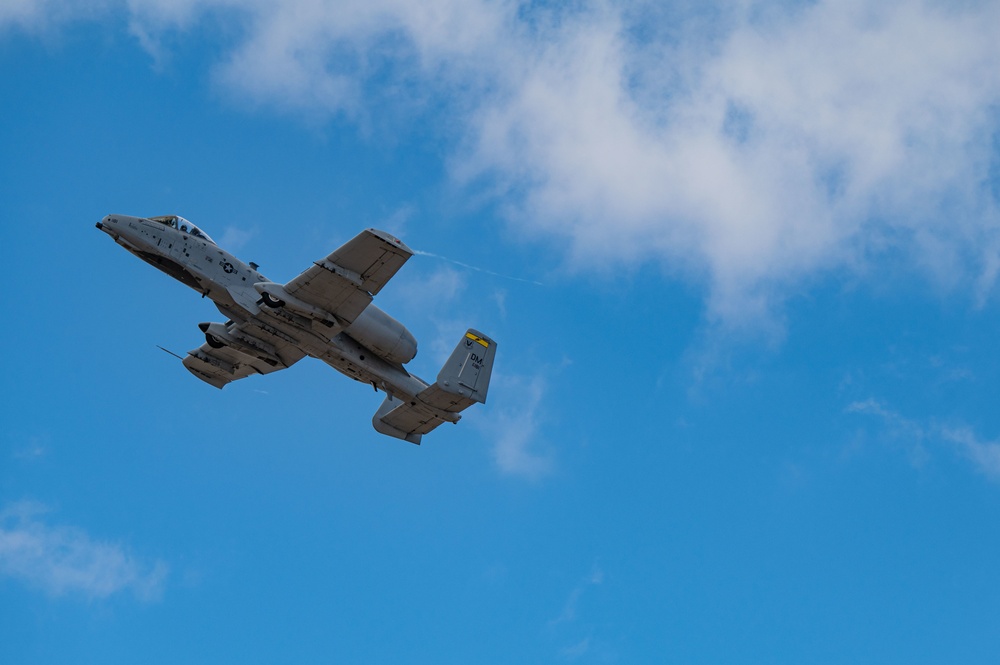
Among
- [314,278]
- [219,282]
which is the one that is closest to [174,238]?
[219,282]

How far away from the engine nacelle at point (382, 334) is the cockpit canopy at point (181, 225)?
6.83m

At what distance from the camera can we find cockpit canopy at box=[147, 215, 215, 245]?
2000 inches

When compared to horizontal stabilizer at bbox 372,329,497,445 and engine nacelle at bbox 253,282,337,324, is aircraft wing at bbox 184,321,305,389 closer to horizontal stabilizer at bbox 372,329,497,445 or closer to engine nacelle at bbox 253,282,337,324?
engine nacelle at bbox 253,282,337,324

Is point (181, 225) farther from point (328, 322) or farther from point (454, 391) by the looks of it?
point (454, 391)

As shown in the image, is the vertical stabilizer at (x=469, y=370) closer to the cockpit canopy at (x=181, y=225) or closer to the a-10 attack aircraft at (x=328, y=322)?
the a-10 attack aircraft at (x=328, y=322)

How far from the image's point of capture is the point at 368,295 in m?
49.2

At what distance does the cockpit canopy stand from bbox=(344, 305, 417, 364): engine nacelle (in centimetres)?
683

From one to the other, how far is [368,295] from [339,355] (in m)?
4.40

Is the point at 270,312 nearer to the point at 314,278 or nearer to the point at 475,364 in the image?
the point at 314,278

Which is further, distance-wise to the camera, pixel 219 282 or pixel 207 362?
pixel 207 362

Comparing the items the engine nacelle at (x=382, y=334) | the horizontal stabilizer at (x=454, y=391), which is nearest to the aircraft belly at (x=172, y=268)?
the engine nacelle at (x=382, y=334)

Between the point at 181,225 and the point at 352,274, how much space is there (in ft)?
26.3

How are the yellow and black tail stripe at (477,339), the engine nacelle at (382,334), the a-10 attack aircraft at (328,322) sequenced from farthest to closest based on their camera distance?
the yellow and black tail stripe at (477,339) → the engine nacelle at (382,334) → the a-10 attack aircraft at (328,322)

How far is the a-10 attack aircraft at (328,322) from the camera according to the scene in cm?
4838
